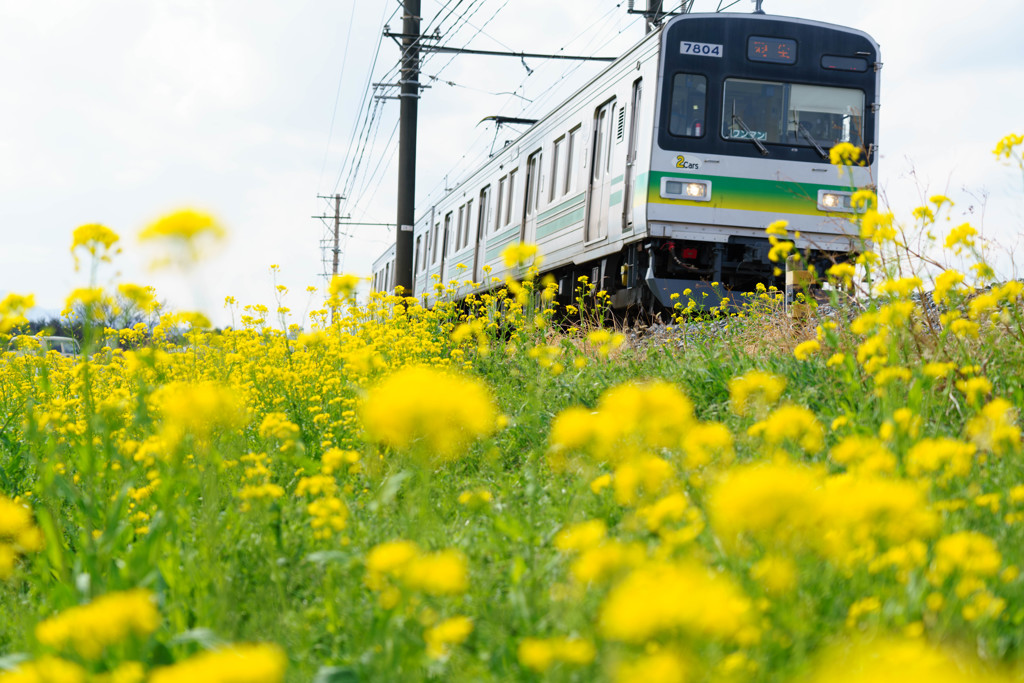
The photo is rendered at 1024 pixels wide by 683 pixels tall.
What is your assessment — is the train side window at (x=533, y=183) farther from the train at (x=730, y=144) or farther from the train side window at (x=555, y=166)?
the train at (x=730, y=144)

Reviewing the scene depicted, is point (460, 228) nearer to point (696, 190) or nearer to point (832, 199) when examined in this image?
point (696, 190)

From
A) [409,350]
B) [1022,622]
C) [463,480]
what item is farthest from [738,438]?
[409,350]

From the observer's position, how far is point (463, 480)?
350 centimetres

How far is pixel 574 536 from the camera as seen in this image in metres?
1.60

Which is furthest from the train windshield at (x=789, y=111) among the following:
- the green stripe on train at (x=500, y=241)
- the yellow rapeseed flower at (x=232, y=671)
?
the yellow rapeseed flower at (x=232, y=671)

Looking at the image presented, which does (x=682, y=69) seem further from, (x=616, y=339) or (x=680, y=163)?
(x=616, y=339)

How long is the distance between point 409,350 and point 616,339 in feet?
6.54

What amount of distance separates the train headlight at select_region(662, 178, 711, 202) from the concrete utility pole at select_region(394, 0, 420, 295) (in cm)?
438

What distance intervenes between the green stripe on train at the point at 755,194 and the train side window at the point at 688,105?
42 cm

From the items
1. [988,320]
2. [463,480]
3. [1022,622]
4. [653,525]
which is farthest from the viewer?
[988,320]

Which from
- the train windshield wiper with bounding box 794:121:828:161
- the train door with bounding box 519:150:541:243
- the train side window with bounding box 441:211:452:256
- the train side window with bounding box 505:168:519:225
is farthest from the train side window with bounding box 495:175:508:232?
the train windshield wiper with bounding box 794:121:828:161

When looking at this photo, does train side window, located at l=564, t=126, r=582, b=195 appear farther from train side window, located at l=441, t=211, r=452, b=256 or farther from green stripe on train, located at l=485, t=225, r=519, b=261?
train side window, located at l=441, t=211, r=452, b=256

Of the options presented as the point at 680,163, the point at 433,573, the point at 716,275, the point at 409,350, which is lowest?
the point at 433,573

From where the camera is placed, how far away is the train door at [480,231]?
12.8m
